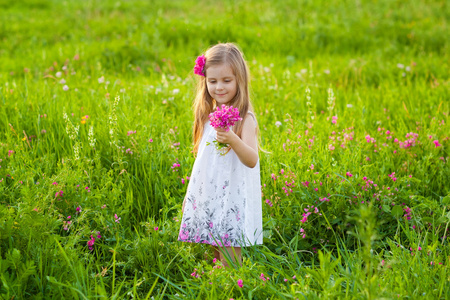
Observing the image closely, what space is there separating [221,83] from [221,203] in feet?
2.37

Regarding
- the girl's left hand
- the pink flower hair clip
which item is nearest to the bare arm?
the girl's left hand

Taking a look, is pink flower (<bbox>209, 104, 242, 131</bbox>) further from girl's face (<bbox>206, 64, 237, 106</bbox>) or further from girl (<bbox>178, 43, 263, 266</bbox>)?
girl's face (<bbox>206, 64, 237, 106</bbox>)

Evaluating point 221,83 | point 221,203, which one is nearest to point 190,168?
point 221,203

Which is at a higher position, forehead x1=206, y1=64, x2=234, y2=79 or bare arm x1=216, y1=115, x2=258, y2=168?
forehead x1=206, y1=64, x2=234, y2=79

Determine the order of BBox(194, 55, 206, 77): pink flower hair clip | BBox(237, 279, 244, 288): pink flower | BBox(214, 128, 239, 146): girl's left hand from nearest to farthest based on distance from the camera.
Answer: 1. BBox(237, 279, 244, 288): pink flower
2. BBox(214, 128, 239, 146): girl's left hand
3. BBox(194, 55, 206, 77): pink flower hair clip

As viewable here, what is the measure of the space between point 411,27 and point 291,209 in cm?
744

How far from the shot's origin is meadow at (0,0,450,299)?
2.21 metres

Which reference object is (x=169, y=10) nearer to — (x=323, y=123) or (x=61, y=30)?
(x=61, y=30)

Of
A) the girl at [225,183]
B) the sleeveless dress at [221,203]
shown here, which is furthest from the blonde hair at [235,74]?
the sleeveless dress at [221,203]

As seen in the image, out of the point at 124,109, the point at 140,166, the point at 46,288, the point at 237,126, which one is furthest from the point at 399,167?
the point at 46,288

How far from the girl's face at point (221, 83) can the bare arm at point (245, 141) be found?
0.61ft

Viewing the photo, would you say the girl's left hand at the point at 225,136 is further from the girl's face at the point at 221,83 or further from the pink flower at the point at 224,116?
the girl's face at the point at 221,83

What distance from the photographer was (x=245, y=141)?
2.57 metres

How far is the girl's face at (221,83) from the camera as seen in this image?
2637mm
